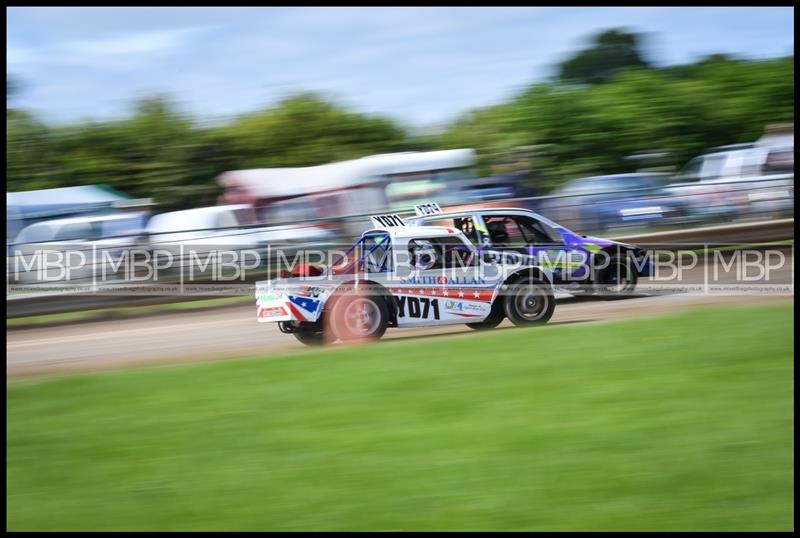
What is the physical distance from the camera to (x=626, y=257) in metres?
12.4

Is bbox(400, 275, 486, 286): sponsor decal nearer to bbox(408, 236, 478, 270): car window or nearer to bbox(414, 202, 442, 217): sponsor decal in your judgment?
bbox(408, 236, 478, 270): car window

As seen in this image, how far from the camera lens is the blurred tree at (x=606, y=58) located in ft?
102

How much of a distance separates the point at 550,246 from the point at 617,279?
134cm

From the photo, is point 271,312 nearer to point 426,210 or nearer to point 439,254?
point 439,254

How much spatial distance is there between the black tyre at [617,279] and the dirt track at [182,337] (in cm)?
16

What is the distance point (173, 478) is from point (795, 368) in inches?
194

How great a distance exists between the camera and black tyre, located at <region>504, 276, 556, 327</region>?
35.2ft

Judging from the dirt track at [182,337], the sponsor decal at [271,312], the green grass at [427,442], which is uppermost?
the sponsor decal at [271,312]

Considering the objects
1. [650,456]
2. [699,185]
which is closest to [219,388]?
[650,456]

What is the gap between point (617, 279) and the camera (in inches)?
492

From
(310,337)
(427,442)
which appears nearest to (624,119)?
(310,337)

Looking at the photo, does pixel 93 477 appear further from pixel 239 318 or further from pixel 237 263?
pixel 237 263

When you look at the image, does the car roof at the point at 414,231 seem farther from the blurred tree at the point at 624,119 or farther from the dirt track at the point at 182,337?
the blurred tree at the point at 624,119

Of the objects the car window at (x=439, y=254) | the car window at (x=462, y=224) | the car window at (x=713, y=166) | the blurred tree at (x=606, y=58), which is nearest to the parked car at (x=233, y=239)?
the car window at (x=462, y=224)
